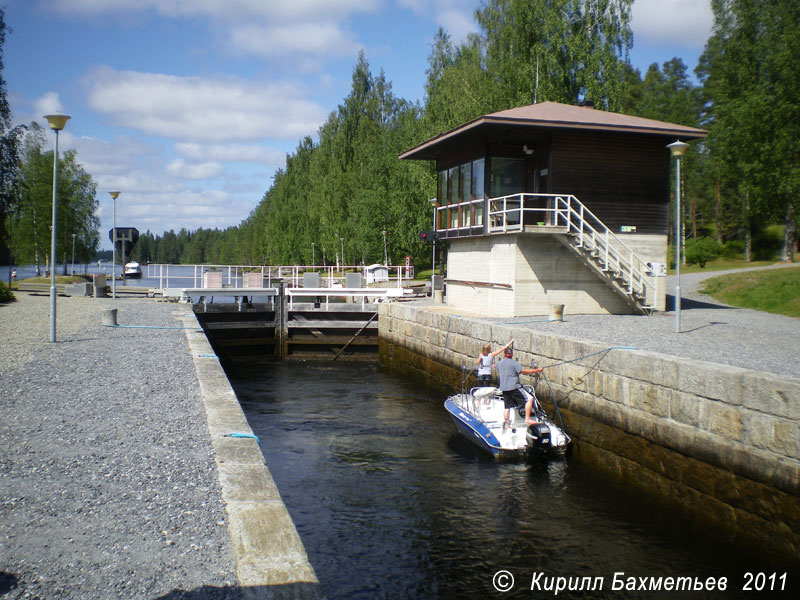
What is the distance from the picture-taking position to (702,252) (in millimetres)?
39281

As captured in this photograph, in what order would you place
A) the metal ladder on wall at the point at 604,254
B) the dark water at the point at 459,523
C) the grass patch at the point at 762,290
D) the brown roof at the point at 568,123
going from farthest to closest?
the grass patch at the point at 762,290 → the brown roof at the point at 568,123 → the metal ladder on wall at the point at 604,254 → the dark water at the point at 459,523

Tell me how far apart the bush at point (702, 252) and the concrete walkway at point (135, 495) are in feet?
116

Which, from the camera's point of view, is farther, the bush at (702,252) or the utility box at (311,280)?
the bush at (702,252)

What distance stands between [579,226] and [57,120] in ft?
46.2

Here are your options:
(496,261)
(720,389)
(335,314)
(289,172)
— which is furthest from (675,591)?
(289,172)

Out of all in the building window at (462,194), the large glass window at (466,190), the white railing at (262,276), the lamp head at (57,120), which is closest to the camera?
the lamp head at (57,120)

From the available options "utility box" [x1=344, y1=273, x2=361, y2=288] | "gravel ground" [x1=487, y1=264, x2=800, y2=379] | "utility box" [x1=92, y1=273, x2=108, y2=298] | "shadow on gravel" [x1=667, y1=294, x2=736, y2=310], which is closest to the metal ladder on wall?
"gravel ground" [x1=487, y1=264, x2=800, y2=379]

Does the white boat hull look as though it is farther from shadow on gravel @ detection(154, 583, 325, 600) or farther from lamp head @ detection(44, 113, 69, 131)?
lamp head @ detection(44, 113, 69, 131)

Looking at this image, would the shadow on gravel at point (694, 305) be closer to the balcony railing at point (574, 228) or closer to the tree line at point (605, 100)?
the balcony railing at point (574, 228)

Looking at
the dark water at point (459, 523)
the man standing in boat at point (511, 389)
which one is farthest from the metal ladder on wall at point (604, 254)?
the man standing in boat at point (511, 389)

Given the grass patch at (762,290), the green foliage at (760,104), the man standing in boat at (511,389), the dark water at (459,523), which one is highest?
the green foliage at (760,104)

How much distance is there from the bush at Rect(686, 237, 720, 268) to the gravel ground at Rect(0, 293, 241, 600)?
35.3 m

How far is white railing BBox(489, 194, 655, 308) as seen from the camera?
18391mm

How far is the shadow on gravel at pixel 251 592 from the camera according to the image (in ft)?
12.8
